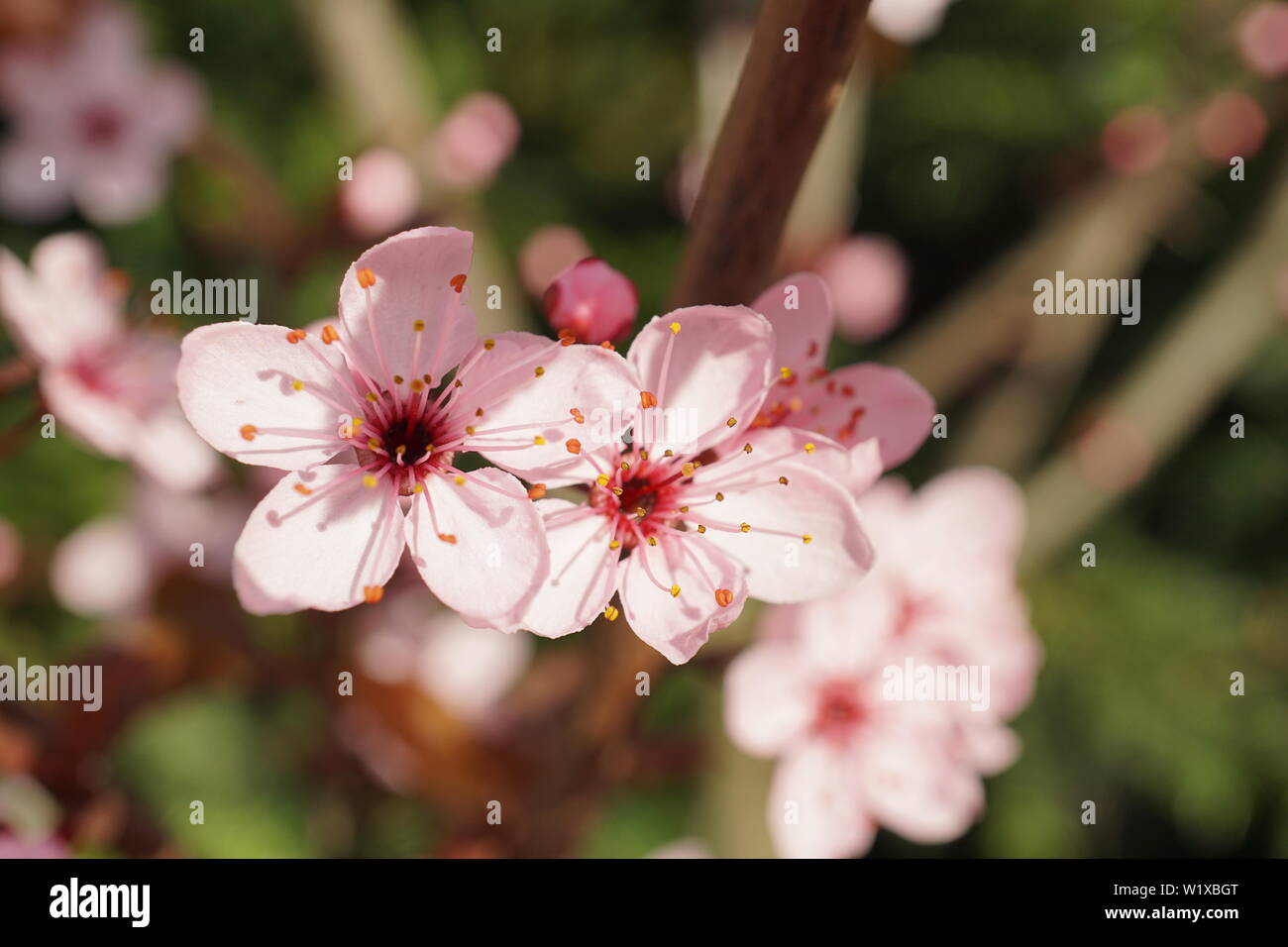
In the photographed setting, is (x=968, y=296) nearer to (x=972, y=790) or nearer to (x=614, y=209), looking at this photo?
(x=614, y=209)

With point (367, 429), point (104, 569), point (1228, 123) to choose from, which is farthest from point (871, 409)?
point (1228, 123)

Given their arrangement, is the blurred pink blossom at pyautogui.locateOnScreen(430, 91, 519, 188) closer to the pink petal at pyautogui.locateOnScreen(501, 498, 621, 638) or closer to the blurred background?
the blurred background

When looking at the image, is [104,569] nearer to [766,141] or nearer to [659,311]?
[659,311]

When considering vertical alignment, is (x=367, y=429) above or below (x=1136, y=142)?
below

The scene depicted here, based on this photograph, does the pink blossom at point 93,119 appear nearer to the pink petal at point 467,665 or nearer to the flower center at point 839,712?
the pink petal at point 467,665

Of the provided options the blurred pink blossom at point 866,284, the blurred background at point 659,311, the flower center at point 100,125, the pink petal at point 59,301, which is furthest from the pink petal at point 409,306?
the flower center at point 100,125

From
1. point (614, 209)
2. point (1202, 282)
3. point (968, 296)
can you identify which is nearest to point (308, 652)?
point (614, 209)
